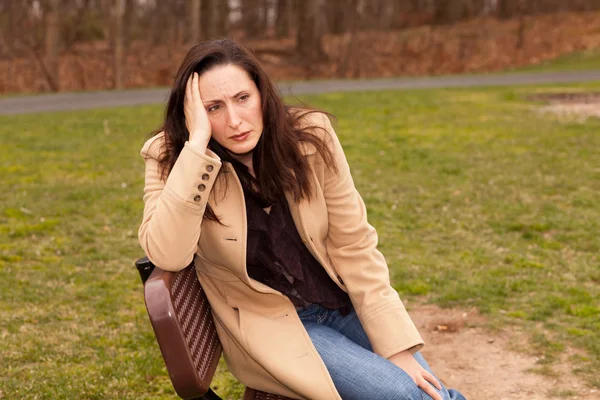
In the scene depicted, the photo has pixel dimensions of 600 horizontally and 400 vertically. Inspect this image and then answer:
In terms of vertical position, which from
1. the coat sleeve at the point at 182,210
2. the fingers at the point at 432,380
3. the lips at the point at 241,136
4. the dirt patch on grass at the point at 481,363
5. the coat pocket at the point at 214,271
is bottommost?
the dirt patch on grass at the point at 481,363

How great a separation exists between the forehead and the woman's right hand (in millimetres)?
29

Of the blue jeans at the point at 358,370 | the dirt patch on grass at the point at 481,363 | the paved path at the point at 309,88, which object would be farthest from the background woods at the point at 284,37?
the blue jeans at the point at 358,370

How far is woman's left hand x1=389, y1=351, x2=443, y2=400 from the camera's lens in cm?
286

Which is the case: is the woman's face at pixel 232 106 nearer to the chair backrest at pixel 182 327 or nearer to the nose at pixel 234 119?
the nose at pixel 234 119

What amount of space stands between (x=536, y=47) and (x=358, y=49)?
8.29 m

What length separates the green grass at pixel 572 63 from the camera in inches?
1004

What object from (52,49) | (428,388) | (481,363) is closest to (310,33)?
(52,49)

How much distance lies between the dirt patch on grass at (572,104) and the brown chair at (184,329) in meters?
11.1

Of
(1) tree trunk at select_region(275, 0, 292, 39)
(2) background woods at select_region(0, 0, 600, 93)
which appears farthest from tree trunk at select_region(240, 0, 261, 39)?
(1) tree trunk at select_region(275, 0, 292, 39)

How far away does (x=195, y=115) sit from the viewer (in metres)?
2.95

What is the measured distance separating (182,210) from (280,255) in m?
0.45

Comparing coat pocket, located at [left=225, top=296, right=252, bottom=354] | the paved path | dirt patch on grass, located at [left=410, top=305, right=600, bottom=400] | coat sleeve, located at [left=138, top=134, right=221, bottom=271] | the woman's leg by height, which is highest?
coat sleeve, located at [left=138, top=134, right=221, bottom=271]

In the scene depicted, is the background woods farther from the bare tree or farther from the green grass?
the green grass

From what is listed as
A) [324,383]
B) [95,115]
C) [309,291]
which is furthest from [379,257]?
[95,115]
